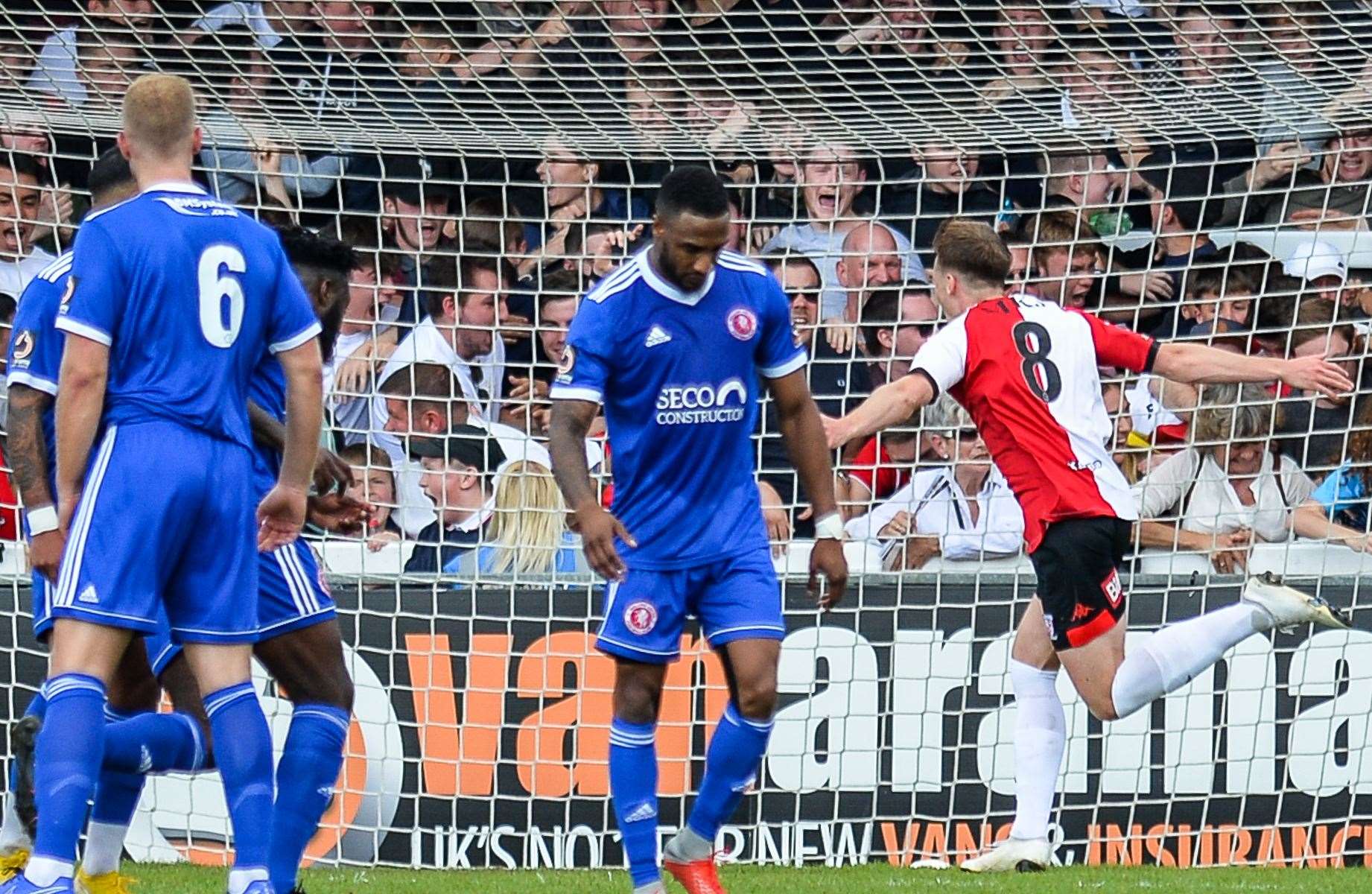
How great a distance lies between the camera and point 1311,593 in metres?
7.55

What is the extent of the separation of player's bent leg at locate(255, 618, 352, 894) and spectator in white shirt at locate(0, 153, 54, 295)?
3.71 m

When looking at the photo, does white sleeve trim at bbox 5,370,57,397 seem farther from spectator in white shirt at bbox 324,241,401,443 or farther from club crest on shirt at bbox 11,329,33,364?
spectator in white shirt at bbox 324,241,401,443

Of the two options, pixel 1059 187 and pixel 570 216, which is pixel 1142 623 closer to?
pixel 1059 187

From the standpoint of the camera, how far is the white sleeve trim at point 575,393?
498 cm

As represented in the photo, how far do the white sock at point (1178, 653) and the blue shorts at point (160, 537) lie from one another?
300cm

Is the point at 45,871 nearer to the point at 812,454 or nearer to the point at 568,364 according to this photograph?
the point at 568,364

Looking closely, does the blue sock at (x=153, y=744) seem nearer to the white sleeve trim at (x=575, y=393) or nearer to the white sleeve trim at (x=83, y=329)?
the white sleeve trim at (x=83, y=329)

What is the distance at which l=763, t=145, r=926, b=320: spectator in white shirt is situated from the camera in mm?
8484

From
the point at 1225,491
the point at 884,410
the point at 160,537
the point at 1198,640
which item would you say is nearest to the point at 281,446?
the point at 160,537

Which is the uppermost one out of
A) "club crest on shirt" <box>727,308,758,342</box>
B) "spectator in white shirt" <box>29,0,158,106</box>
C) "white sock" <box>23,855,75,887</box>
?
"spectator in white shirt" <box>29,0,158,106</box>

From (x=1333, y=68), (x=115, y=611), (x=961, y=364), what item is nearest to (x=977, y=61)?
(x=1333, y=68)

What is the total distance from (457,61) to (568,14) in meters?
0.47

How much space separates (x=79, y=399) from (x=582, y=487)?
4.29ft

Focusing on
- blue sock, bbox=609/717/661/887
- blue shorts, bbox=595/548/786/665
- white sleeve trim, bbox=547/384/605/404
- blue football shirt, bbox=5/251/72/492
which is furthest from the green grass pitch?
blue football shirt, bbox=5/251/72/492
